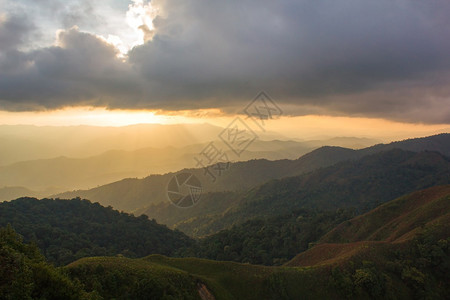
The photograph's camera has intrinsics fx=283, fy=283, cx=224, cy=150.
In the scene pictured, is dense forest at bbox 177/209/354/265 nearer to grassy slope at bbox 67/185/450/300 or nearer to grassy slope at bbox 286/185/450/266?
grassy slope at bbox 286/185/450/266

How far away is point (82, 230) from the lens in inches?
2763

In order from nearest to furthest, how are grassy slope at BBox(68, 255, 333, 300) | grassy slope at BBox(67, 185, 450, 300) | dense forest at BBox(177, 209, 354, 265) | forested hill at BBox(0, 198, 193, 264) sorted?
1. grassy slope at BBox(67, 185, 450, 300)
2. grassy slope at BBox(68, 255, 333, 300)
3. forested hill at BBox(0, 198, 193, 264)
4. dense forest at BBox(177, 209, 354, 265)

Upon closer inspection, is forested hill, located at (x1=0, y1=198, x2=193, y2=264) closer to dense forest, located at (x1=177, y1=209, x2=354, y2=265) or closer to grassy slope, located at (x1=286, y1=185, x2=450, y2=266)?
dense forest, located at (x1=177, y1=209, x2=354, y2=265)

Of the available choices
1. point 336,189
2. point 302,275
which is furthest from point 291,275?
point 336,189

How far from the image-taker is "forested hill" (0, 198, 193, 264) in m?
56.7

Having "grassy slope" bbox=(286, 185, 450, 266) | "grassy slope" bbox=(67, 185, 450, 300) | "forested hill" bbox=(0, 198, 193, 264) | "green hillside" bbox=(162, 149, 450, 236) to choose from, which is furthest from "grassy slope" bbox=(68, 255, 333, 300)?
"green hillside" bbox=(162, 149, 450, 236)

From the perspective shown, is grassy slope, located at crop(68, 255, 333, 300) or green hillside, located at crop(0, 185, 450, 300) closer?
green hillside, located at crop(0, 185, 450, 300)

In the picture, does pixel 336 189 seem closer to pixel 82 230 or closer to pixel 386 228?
pixel 386 228

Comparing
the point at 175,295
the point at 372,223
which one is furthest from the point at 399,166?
the point at 175,295

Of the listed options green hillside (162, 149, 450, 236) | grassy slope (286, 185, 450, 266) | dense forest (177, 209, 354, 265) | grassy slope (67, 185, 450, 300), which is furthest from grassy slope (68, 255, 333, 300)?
green hillside (162, 149, 450, 236)

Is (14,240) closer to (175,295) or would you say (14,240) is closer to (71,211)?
(175,295)

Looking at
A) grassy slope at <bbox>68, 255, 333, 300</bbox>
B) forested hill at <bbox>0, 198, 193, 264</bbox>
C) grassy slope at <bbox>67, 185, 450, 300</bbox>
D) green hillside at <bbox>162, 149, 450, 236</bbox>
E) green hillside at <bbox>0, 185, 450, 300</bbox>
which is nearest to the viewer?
green hillside at <bbox>0, 185, 450, 300</bbox>

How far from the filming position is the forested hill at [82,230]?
186 feet

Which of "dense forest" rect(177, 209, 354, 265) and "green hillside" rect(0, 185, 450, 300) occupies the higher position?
"green hillside" rect(0, 185, 450, 300)
